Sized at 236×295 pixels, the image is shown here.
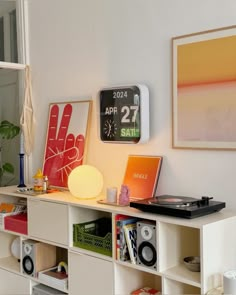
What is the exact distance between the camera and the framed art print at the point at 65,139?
2.52m

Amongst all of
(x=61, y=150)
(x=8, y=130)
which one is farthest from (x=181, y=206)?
(x=8, y=130)

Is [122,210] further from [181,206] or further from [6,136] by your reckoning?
[6,136]

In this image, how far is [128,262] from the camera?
1.96m

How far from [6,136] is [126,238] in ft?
4.28

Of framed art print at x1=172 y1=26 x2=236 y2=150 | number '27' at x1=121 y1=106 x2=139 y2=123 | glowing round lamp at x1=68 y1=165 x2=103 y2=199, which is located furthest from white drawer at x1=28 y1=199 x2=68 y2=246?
framed art print at x1=172 y1=26 x2=236 y2=150

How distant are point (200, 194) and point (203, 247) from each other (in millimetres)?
396

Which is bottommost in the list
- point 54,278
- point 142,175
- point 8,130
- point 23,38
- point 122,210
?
point 54,278

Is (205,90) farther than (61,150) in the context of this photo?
No

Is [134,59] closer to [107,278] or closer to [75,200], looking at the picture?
[75,200]

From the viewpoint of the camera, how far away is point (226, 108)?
1.90 metres

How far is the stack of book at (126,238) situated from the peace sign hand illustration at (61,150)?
0.64 m

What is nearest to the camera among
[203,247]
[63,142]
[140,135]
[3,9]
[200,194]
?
[203,247]

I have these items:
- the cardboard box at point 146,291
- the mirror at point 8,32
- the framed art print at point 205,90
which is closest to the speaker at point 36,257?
the cardboard box at point 146,291

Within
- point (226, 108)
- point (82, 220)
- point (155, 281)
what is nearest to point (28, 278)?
point (82, 220)
